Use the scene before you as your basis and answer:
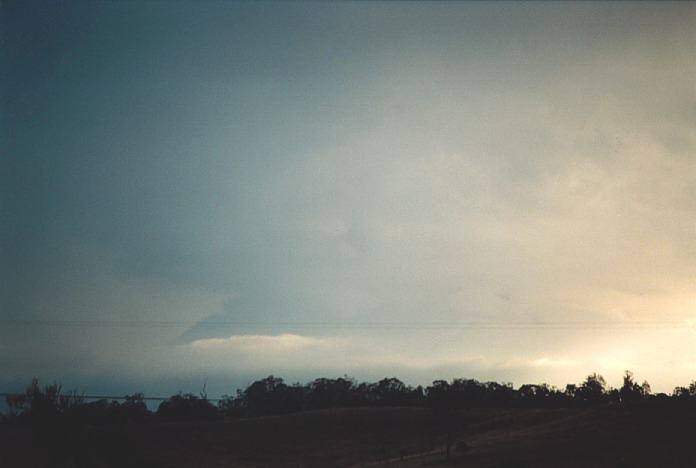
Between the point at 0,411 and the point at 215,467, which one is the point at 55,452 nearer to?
the point at 0,411

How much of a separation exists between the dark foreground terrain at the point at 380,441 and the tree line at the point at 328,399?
173 centimetres

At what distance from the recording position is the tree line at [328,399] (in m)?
31.3

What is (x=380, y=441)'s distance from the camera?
80.1 m

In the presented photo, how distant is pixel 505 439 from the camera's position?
59844 mm

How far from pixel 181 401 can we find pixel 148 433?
4857cm

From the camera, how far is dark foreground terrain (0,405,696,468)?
112ft

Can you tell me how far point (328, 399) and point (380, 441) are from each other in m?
89.4

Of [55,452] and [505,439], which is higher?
[55,452]

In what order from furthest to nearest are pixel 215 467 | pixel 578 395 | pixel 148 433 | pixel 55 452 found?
pixel 578 395, pixel 148 433, pixel 215 467, pixel 55 452

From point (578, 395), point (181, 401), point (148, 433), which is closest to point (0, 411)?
point (148, 433)

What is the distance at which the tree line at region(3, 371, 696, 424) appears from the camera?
31.3 metres

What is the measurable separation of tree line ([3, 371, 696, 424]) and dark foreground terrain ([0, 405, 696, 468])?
1726 mm

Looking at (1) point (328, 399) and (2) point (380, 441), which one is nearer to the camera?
(2) point (380, 441)

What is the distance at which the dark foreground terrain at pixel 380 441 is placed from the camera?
34.0 metres
